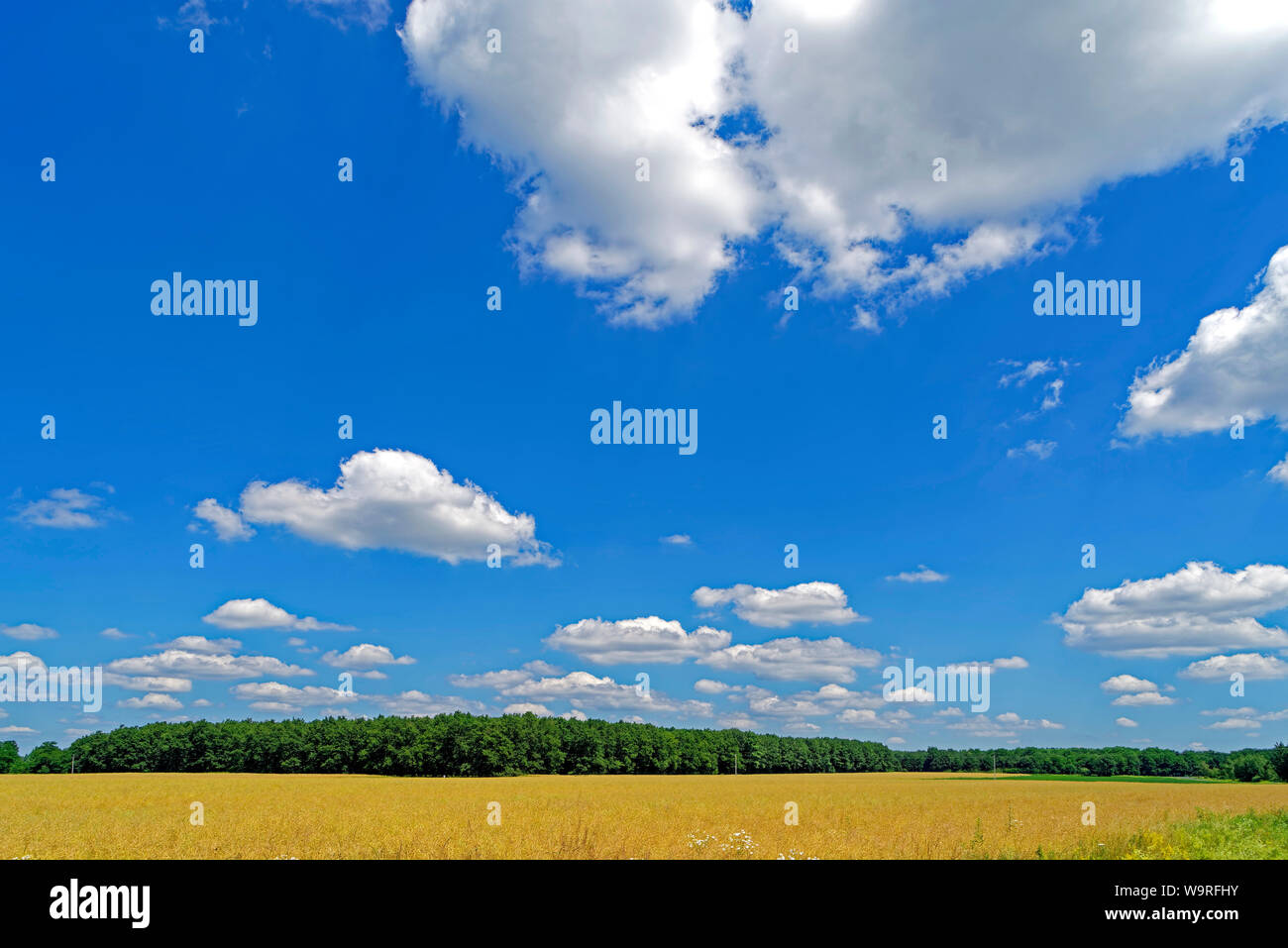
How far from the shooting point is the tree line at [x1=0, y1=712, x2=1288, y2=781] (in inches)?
3538

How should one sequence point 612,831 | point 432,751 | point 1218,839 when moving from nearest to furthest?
point 612,831 < point 1218,839 < point 432,751

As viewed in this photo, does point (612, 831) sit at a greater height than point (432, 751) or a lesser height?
greater

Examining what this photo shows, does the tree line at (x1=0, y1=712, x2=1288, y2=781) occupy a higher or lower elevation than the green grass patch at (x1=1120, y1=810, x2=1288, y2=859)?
lower

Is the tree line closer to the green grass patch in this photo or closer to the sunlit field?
the sunlit field

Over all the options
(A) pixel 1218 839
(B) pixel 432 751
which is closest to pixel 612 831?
(A) pixel 1218 839

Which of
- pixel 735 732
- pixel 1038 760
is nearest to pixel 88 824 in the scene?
pixel 735 732

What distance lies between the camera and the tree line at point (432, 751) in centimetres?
8988

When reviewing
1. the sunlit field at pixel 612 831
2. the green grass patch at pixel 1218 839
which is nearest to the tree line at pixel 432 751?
the sunlit field at pixel 612 831

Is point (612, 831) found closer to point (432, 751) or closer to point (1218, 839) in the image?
point (1218, 839)

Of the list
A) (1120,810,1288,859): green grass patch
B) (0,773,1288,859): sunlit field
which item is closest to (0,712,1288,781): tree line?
(0,773,1288,859): sunlit field

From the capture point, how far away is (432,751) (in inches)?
3521
